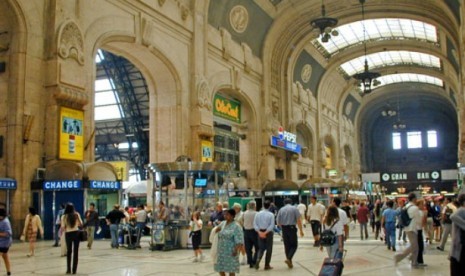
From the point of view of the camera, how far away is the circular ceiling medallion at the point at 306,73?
39.0 metres

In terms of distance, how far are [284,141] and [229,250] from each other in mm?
24789

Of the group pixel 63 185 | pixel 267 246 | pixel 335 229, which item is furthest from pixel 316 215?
pixel 63 185

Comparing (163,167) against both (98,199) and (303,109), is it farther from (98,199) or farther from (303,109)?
(303,109)

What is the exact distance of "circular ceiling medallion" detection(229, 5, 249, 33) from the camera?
27.4 m

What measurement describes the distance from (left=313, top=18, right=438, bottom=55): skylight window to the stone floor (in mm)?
26297

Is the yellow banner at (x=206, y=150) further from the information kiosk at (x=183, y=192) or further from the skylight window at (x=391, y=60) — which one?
the skylight window at (x=391, y=60)

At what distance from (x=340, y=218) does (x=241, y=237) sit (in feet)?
6.15

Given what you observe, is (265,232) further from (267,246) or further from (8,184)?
(8,184)

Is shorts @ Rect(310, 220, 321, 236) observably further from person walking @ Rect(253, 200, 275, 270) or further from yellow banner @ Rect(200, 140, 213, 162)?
yellow banner @ Rect(200, 140, 213, 162)

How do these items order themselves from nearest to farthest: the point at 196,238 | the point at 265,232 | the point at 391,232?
the point at 265,232, the point at 196,238, the point at 391,232

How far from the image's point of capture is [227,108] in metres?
28.9

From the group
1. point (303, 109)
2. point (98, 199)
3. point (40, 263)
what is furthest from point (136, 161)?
point (40, 263)

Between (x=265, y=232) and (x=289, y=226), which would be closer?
(x=265, y=232)

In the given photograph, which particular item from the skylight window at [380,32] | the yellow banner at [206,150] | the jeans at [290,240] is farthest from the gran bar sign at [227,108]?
the jeans at [290,240]
